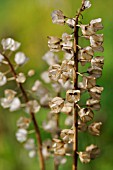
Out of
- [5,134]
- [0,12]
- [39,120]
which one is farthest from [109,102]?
[0,12]

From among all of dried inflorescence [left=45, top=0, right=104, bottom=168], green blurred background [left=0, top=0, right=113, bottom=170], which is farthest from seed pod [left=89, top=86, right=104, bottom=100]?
green blurred background [left=0, top=0, right=113, bottom=170]

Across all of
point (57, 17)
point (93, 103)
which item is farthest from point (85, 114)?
point (57, 17)

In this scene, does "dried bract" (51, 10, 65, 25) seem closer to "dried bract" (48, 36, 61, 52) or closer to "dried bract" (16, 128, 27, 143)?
"dried bract" (48, 36, 61, 52)

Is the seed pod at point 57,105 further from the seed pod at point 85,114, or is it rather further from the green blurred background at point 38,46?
the green blurred background at point 38,46

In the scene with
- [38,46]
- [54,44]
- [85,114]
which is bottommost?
[38,46]

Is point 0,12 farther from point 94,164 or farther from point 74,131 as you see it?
point 74,131

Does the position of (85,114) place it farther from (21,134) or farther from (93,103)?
(21,134)

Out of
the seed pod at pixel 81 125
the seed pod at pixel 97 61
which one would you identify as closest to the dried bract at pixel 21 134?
the seed pod at pixel 81 125

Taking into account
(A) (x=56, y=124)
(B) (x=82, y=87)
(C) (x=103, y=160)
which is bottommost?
(C) (x=103, y=160)
